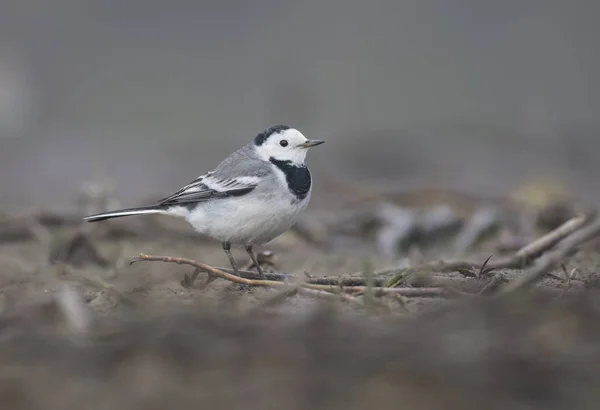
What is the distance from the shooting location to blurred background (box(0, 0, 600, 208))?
16.6 metres

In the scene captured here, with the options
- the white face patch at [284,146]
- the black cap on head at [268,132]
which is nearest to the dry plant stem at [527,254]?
the white face patch at [284,146]

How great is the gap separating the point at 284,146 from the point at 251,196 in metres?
0.68

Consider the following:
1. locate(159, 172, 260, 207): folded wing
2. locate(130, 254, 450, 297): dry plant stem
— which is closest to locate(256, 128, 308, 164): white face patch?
locate(159, 172, 260, 207): folded wing

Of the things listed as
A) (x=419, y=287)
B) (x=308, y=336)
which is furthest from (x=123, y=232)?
(x=308, y=336)

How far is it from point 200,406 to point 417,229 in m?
6.01

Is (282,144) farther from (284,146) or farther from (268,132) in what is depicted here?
(268,132)

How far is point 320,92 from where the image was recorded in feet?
66.5

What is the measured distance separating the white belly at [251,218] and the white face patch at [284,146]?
0.55m

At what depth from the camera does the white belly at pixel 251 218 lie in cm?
641

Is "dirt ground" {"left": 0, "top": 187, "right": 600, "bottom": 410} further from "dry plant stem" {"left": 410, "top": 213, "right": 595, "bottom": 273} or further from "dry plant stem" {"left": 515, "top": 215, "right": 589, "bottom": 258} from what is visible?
"dry plant stem" {"left": 515, "top": 215, "right": 589, "bottom": 258}

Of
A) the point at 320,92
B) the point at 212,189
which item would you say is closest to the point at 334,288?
the point at 212,189

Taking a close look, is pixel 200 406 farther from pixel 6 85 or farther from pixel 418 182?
pixel 6 85

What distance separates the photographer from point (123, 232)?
340 inches

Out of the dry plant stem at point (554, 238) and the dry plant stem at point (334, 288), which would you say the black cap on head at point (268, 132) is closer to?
the dry plant stem at point (334, 288)
